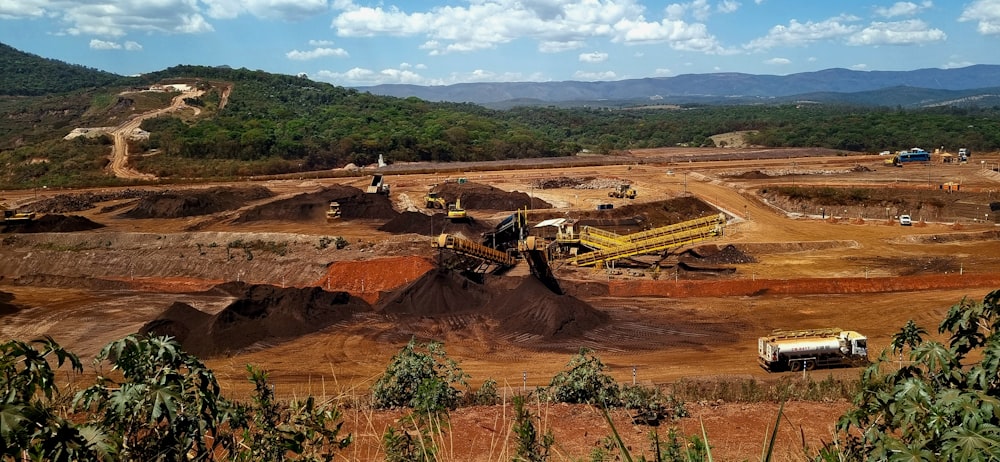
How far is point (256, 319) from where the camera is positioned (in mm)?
28047

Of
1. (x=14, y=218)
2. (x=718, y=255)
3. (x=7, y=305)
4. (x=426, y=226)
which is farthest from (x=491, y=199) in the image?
(x=7, y=305)

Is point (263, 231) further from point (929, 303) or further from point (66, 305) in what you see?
point (929, 303)

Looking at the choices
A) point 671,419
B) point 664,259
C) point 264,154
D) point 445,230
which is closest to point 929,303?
point 664,259

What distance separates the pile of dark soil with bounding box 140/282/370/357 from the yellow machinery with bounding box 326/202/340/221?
22.5 m

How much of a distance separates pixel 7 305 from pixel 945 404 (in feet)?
126

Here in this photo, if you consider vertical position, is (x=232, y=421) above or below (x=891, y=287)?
above

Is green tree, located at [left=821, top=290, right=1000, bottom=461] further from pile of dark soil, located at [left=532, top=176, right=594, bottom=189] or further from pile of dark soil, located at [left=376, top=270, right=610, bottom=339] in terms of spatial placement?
pile of dark soil, located at [left=532, top=176, right=594, bottom=189]

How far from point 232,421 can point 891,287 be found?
1362 inches

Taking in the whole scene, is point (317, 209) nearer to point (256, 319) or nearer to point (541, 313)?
point (256, 319)

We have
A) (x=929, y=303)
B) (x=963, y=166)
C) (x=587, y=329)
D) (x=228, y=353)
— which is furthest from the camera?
(x=963, y=166)

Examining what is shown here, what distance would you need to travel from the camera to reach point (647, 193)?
65.5 meters

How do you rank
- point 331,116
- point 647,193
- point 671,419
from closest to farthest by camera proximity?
point 671,419, point 647,193, point 331,116

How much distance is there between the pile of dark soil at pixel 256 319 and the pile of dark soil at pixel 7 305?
1027cm

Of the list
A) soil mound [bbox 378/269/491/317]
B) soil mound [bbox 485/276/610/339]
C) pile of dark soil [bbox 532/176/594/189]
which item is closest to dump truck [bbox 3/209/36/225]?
soil mound [bbox 378/269/491/317]
